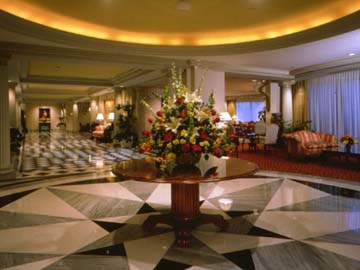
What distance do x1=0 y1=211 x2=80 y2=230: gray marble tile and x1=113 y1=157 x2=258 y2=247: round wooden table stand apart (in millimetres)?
1273

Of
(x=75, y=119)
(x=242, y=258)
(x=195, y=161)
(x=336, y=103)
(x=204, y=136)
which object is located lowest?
(x=242, y=258)

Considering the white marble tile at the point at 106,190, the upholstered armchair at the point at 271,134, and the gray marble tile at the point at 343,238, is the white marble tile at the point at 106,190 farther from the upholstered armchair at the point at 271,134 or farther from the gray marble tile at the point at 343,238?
the upholstered armchair at the point at 271,134

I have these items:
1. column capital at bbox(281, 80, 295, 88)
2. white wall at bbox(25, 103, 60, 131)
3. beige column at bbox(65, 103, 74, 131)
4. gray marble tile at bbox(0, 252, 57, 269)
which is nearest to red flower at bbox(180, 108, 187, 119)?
gray marble tile at bbox(0, 252, 57, 269)

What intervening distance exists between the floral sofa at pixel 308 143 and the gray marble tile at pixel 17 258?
24.4 feet

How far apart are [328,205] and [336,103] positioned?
6815mm

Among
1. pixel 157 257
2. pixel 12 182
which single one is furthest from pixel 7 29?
pixel 157 257

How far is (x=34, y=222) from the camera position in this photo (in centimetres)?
387

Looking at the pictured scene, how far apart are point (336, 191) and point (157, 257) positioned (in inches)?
155

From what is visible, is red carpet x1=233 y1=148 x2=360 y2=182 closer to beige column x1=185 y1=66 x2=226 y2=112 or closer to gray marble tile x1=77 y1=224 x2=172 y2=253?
beige column x1=185 y1=66 x2=226 y2=112

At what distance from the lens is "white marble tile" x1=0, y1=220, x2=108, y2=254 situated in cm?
309

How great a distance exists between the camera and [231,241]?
10.6 feet

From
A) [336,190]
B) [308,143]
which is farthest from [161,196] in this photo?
[308,143]

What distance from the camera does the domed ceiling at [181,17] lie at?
5.11 meters

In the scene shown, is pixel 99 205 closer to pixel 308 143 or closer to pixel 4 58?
pixel 4 58
